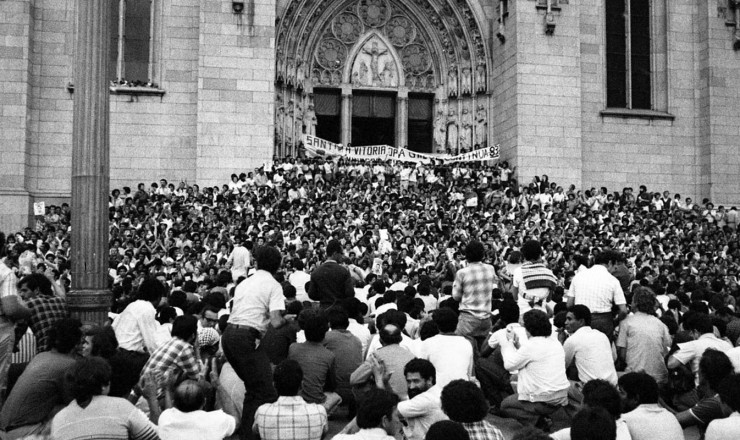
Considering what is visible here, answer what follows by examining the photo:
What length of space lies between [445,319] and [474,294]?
178 centimetres

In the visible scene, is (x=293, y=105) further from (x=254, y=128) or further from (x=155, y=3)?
(x=155, y=3)

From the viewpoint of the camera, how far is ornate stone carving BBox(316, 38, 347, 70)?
31.0 m

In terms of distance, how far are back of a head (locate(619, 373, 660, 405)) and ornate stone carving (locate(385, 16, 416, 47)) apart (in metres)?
25.5

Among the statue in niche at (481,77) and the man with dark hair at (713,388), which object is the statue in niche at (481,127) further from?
the man with dark hair at (713,388)

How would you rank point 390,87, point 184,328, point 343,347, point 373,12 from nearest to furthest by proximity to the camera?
point 184,328, point 343,347, point 373,12, point 390,87

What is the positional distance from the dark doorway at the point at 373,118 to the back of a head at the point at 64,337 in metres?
24.1

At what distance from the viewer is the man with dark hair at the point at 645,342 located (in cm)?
1026

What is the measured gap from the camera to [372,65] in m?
31.4

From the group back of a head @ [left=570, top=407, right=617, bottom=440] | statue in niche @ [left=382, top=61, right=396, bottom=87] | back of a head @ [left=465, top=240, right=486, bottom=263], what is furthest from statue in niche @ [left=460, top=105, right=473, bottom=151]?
back of a head @ [left=570, top=407, right=617, bottom=440]

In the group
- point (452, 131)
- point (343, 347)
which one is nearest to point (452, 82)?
point (452, 131)

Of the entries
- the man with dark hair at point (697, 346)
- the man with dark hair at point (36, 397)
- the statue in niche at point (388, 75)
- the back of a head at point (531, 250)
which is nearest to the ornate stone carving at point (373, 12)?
the statue in niche at point (388, 75)

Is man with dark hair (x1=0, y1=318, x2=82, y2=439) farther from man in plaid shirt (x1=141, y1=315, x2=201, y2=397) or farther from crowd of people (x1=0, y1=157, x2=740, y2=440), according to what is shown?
man in plaid shirt (x1=141, y1=315, x2=201, y2=397)

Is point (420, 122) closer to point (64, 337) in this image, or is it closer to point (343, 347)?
point (343, 347)

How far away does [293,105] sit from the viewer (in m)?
29.9
